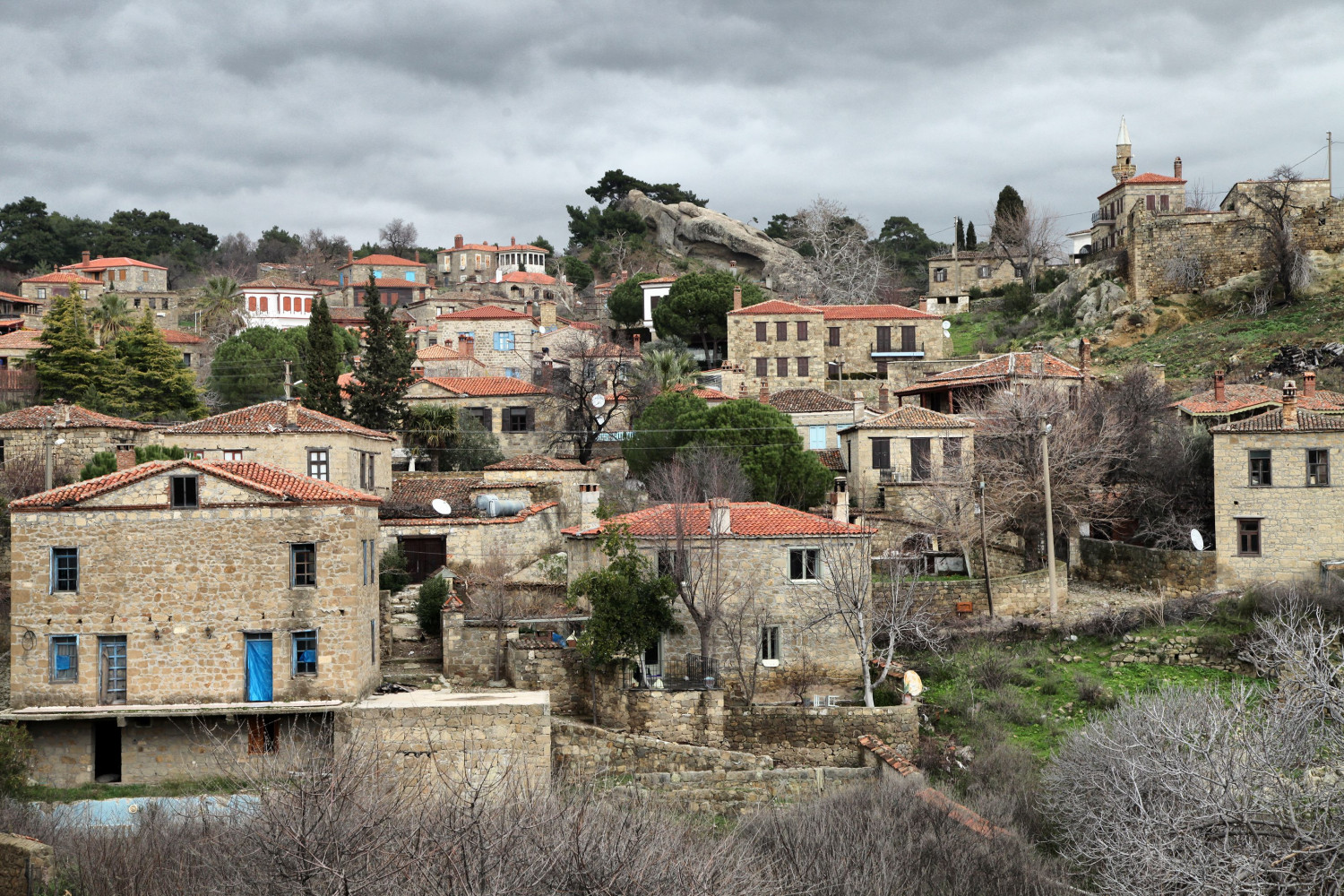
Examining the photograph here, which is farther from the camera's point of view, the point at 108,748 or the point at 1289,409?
the point at 1289,409

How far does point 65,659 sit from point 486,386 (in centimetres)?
2771

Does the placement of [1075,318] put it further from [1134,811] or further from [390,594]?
[1134,811]

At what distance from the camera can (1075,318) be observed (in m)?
68.6

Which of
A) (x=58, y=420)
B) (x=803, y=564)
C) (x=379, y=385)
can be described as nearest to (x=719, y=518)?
(x=803, y=564)

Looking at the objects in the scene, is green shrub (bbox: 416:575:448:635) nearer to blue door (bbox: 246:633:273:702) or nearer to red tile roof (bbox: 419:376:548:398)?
blue door (bbox: 246:633:273:702)

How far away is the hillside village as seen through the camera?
2517cm

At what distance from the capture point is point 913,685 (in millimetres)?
28656

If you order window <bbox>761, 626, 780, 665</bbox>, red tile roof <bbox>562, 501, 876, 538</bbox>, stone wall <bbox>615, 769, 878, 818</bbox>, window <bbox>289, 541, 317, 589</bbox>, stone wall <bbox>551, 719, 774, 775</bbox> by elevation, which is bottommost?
stone wall <bbox>615, 769, 878, 818</bbox>

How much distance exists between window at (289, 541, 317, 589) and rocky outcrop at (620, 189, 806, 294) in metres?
61.9

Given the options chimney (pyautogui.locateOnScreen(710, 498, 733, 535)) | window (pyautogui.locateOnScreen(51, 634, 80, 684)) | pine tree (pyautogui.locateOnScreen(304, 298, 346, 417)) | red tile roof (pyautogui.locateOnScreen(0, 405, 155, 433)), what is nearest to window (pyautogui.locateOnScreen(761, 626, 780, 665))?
chimney (pyautogui.locateOnScreen(710, 498, 733, 535))

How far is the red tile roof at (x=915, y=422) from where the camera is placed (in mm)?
42125

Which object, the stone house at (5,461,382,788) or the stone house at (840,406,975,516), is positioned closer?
the stone house at (5,461,382,788)

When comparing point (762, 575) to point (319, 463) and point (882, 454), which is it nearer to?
point (882, 454)

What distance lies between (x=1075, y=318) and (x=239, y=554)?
54108mm
